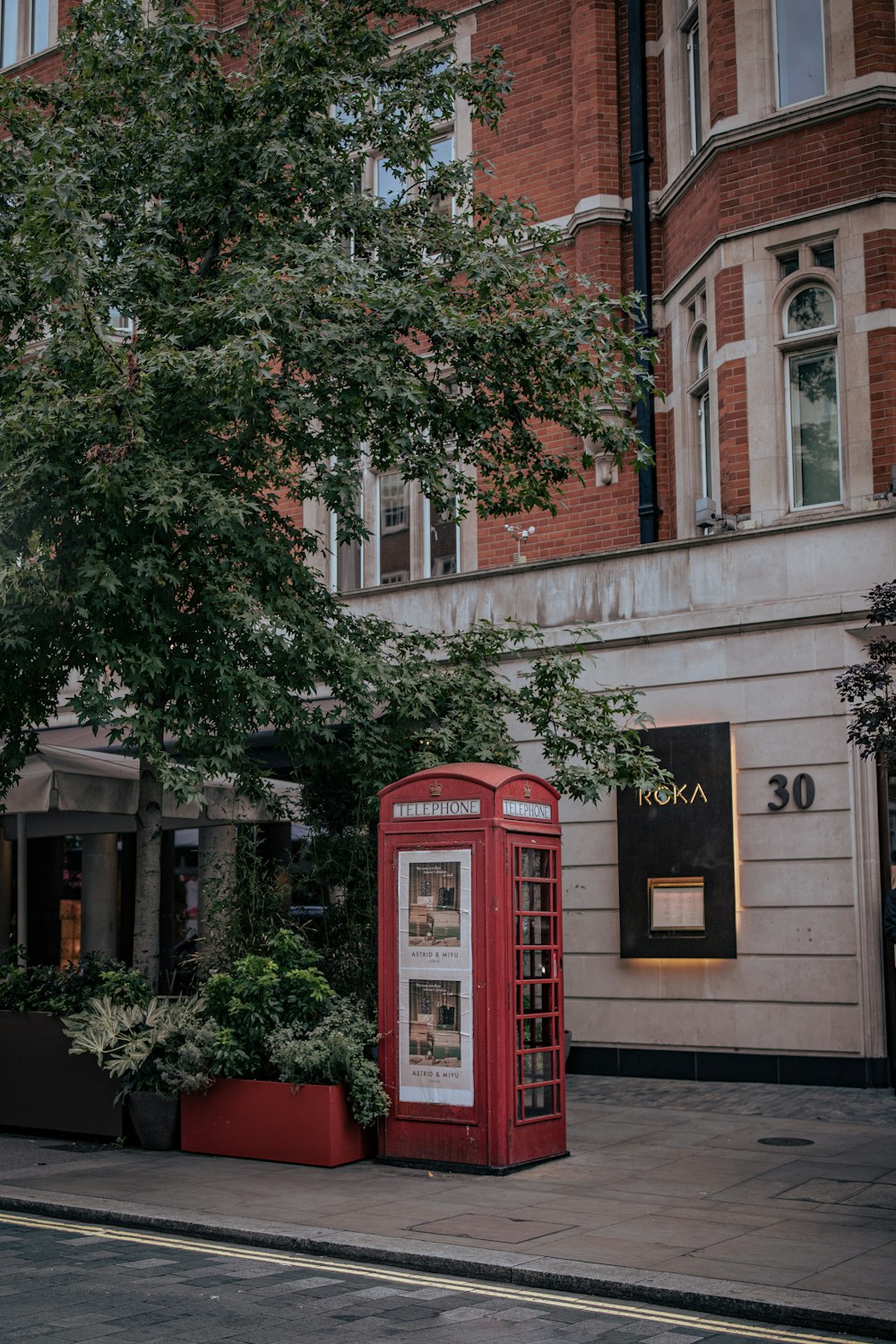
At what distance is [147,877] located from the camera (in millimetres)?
12086

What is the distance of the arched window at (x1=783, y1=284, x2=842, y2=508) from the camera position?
1433cm

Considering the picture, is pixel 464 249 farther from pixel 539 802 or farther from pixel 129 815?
pixel 129 815

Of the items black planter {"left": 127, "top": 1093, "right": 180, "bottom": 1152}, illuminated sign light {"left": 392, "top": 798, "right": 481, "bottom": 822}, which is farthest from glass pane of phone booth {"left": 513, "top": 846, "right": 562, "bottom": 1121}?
black planter {"left": 127, "top": 1093, "right": 180, "bottom": 1152}

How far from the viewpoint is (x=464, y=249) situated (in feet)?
40.0

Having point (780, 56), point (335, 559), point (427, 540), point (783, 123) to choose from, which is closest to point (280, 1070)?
point (427, 540)

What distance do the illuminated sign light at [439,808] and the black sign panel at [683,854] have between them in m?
4.56

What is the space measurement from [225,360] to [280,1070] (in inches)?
198

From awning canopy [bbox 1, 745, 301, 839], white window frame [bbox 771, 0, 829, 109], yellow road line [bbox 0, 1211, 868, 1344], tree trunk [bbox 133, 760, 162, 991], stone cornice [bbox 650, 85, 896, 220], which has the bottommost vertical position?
yellow road line [bbox 0, 1211, 868, 1344]

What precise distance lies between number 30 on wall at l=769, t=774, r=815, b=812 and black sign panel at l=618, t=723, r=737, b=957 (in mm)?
469

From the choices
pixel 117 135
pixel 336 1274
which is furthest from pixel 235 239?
pixel 336 1274

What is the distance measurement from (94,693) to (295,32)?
589 centimetres

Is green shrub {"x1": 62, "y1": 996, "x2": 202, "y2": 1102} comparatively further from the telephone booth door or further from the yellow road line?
the telephone booth door

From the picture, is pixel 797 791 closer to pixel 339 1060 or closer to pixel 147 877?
pixel 339 1060

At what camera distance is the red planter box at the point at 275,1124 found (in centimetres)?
995
